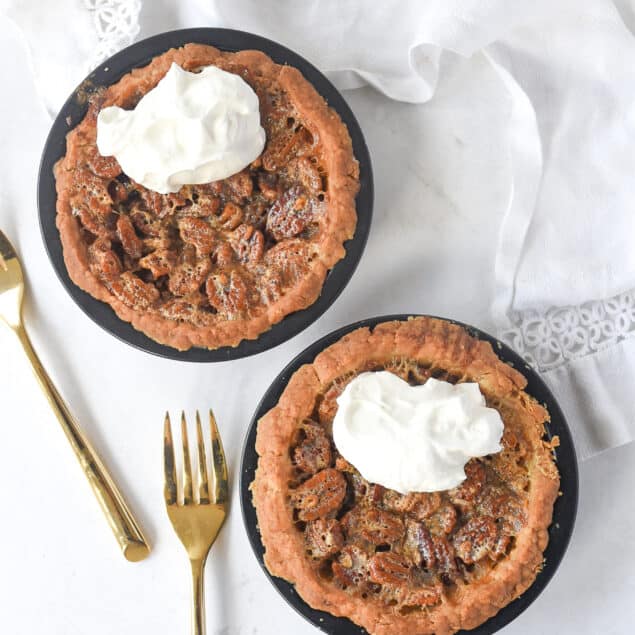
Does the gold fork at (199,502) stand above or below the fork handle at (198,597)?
above

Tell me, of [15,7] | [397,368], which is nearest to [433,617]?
[397,368]

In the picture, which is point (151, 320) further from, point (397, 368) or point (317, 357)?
point (397, 368)

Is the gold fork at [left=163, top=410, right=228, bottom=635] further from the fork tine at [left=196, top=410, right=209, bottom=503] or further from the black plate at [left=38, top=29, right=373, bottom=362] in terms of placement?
the black plate at [left=38, top=29, right=373, bottom=362]

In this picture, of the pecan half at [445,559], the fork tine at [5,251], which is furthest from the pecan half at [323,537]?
the fork tine at [5,251]

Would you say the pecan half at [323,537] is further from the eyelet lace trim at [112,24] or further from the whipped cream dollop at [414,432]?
the eyelet lace trim at [112,24]

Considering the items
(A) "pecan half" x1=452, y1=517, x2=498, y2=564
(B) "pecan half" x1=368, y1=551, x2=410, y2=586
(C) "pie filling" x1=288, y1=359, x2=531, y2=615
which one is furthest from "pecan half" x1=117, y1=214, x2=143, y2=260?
(A) "pecan half" x1=452, y1=517, x2=498, y2=564

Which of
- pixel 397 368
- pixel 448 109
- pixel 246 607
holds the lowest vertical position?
pixel 246 607
